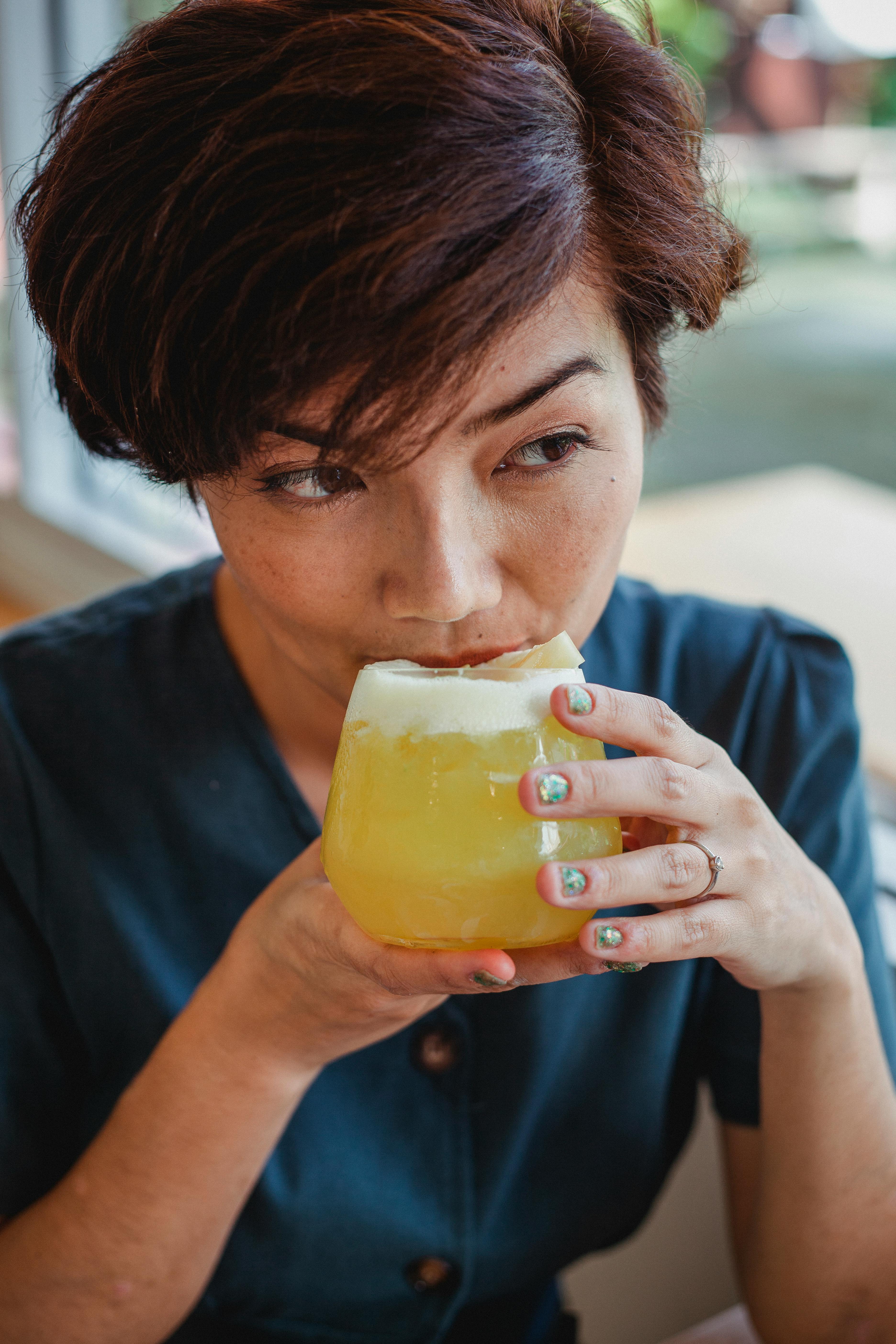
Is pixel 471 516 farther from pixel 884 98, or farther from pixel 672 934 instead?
pixel 884 98

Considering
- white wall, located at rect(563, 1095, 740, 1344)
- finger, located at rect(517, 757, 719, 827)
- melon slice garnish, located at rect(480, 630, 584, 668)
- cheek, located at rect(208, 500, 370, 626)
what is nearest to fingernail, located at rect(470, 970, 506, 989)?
finger, located at rect(517, 757, 719, 827)

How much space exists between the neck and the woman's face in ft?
0.82

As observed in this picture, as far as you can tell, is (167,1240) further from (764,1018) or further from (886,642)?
(886,642)

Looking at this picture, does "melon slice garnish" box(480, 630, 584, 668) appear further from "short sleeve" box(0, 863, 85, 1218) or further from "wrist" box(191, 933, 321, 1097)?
"short sleeve" box(0, 863, 85, 1218)

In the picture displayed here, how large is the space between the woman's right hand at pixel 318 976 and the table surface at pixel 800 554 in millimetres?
1199

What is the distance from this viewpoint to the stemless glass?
779 millimetres

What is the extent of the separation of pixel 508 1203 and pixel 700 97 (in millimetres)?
1172

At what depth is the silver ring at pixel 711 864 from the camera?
0.81 m

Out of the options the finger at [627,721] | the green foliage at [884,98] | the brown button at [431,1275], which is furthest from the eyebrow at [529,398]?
the green foliage at [884,98]

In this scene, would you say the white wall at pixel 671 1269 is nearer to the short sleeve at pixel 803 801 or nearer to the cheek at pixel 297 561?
the short sleeve at pixel 803 801

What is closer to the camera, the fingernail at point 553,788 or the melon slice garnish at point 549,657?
the fingernail at point 553,788

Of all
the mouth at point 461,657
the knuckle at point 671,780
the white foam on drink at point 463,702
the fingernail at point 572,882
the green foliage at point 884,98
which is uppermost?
the green foliage at point 884,98

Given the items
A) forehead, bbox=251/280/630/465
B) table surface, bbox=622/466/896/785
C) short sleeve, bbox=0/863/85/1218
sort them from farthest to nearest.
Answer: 1. table surface, bbox=622/466/896/785
2. short sleeve, bbox=0/863/85/1218
3. forehead, bbox=251/280/630/465

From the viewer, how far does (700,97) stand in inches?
43.6
